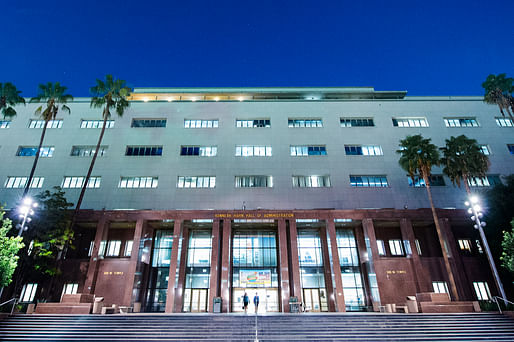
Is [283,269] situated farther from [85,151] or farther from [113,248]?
[85,151]

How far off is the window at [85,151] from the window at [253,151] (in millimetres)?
18370

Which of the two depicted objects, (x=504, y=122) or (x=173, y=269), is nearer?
(x=173, y=269)

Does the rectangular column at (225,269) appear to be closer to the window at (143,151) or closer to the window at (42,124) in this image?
the window at (143,151)

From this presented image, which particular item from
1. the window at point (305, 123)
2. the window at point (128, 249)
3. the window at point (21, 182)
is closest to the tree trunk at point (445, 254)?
the window at point (305, 123)

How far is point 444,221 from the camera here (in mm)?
32156

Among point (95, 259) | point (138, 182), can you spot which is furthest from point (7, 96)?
point (95, 259)

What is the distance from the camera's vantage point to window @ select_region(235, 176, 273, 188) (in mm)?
36909

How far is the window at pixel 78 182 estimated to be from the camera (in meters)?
36.6

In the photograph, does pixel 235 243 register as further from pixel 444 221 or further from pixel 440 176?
pixel 440 176

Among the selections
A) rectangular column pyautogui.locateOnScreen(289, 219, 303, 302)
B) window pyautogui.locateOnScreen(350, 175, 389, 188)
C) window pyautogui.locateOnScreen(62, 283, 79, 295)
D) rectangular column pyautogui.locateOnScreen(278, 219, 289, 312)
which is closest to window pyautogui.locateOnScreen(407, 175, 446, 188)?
window pyautogui.locateOnScreen(350, 175, 389, 188)

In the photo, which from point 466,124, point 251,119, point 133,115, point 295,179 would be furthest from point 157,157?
point 466,124

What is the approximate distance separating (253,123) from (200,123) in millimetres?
7746

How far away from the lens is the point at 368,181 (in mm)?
37375

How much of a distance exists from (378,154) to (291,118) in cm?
1313
